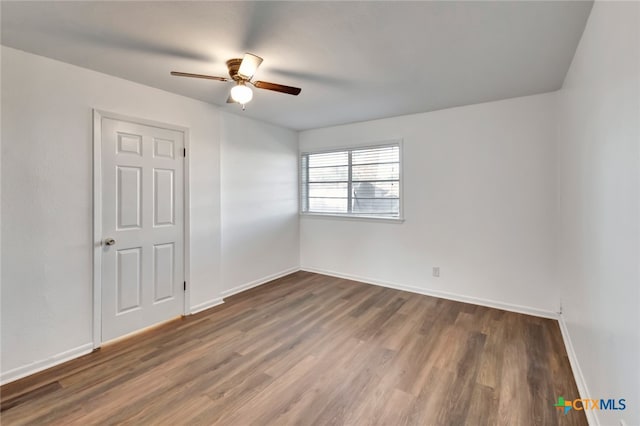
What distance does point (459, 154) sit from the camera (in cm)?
358

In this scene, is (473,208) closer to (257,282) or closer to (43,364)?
(257,282)

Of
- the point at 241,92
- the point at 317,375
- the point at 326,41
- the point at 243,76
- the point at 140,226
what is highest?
the point at 326,41

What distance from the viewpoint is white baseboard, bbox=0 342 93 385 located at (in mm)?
2090

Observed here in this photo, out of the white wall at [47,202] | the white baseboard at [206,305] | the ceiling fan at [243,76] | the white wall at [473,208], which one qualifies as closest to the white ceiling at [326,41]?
the ceiling fan at [243,76]

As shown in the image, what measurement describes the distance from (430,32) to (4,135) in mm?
3200

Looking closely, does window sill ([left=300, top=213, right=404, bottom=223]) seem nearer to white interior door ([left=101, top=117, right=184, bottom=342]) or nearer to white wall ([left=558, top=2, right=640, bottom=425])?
white wall ([left=558, top=2, right=640, bottom=425])

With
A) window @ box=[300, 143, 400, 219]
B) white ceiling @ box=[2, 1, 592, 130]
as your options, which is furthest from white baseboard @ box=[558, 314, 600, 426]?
white ceiling @ box=[2, 1, 592, 130]

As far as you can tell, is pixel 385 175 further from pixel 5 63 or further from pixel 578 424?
pixel 5 63

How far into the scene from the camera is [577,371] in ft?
6.77

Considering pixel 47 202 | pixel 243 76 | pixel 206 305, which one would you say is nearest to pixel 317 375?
pixel 206 305

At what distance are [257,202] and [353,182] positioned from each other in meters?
1.57

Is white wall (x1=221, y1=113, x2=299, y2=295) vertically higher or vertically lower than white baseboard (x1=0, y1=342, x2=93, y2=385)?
higher

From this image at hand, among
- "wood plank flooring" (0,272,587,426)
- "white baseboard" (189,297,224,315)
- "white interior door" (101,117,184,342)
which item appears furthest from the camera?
"white baseboard" (189,297,224,315)

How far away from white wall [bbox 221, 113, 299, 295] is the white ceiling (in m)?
1.09
